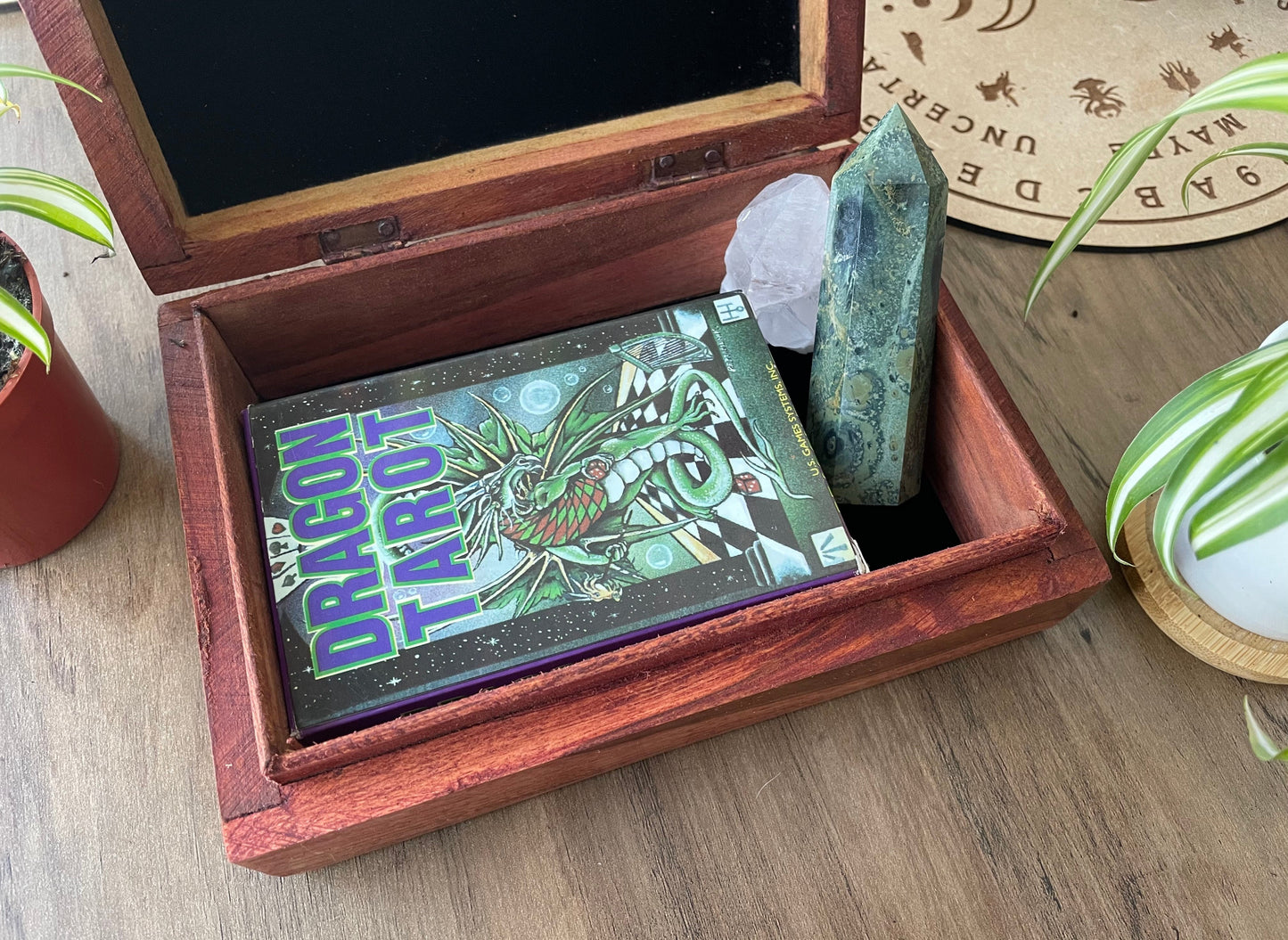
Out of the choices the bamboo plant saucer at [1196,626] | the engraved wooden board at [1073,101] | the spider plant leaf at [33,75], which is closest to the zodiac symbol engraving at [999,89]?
the engraved wooden board at [1073,101]

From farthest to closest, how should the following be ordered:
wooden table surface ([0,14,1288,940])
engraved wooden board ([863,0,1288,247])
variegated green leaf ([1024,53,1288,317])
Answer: engraved wooden board ([863,0,1288,247]) < wooden table surface ([0,14,1288,940]) < variegated green leaf ([1024,53,1288,317])

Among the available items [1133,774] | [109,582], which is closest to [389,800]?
[109,582]

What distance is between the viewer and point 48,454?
729 mm

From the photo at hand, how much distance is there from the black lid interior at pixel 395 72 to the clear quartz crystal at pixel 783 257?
93 mm

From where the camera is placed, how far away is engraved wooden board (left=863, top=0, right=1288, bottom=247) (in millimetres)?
984

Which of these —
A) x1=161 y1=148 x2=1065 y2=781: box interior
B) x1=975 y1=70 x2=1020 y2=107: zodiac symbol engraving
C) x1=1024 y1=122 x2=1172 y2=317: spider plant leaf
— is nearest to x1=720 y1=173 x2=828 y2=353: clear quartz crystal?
x1=161 y1=148 x2=1065 y2=781: box interior

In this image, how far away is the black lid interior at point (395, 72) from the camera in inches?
25.5

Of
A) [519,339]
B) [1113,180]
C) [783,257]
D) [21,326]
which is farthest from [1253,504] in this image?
[21,326]

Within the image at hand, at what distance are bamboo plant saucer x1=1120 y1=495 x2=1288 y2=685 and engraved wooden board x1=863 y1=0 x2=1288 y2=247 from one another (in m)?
0.35

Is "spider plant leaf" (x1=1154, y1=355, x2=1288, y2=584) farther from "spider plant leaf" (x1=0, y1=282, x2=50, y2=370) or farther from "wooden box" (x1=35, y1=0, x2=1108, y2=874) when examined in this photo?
"spider plant leaf" (x1=0, y1=282, x2=50, y2=370)

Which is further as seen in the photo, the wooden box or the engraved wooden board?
the engraved wooden board

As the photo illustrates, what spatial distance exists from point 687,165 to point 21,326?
0.45 m

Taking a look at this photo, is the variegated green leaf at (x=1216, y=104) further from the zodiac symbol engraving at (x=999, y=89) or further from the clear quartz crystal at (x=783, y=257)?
the zodiac symbol engraving at (x=999, y=89)

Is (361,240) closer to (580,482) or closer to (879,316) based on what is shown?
(580,482)
